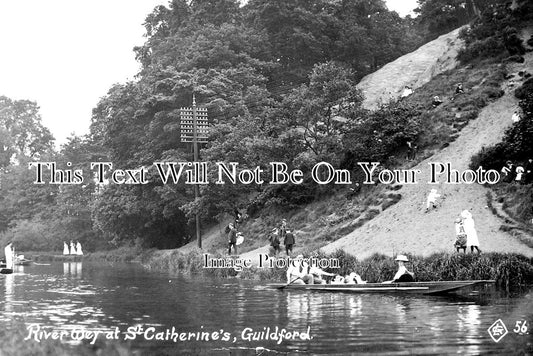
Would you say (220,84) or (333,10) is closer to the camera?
(220,84)

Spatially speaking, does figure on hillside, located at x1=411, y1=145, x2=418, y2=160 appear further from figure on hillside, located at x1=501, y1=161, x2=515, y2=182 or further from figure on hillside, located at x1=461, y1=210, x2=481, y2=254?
figure on hillside, located at x1=461, y1=210, x2=481, y2=254

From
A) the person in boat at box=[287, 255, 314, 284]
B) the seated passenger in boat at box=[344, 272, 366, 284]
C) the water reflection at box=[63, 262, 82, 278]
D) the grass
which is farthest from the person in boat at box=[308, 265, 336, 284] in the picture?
the grass

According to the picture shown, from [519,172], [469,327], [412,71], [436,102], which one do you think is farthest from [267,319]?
[412,71]

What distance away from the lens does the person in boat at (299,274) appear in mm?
23250

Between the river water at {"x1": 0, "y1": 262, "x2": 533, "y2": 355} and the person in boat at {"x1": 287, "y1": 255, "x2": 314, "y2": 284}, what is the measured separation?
1129 mm

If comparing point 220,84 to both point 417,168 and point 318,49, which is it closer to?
point 318,49

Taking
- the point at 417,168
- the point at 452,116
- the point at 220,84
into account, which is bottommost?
the point at 417,168

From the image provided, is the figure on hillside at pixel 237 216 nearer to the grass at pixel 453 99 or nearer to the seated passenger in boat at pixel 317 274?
the grass at pixel 453 99

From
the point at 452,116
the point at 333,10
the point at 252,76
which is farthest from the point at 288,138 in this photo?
the point at 333,10

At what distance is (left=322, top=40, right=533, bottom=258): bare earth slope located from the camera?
25.4 meters

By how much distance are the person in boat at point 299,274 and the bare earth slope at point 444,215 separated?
12.7 feet

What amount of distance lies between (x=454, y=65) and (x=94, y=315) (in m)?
37.6

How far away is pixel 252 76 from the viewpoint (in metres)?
51.7

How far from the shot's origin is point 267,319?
1573 cm
